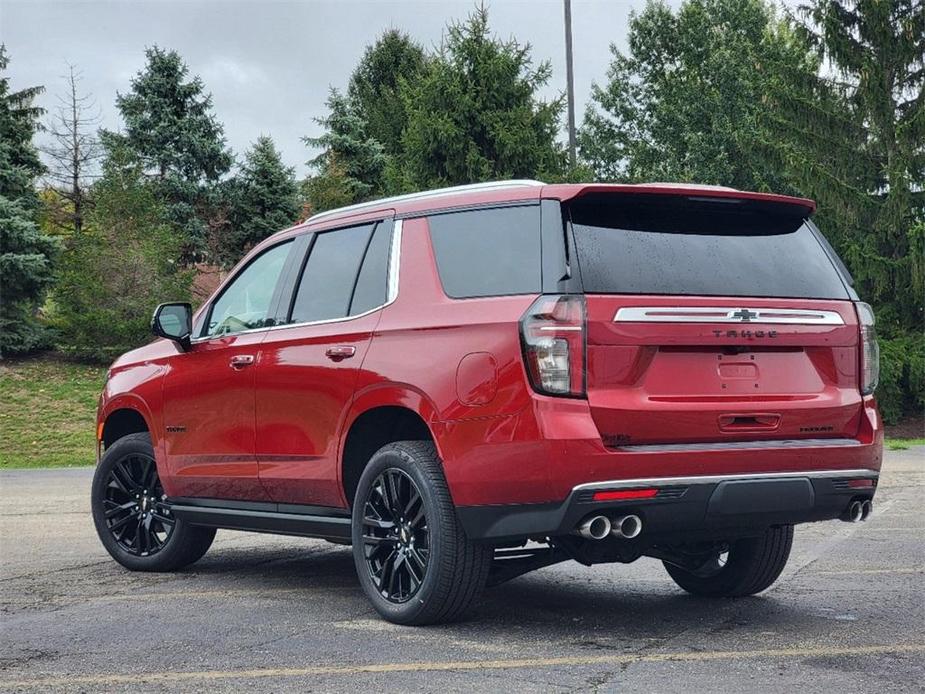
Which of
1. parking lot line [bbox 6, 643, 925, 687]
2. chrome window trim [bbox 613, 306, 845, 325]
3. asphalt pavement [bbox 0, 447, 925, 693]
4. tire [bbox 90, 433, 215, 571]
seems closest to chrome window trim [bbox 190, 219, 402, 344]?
chrome window trim [bbox 613, 306, 845, 325]

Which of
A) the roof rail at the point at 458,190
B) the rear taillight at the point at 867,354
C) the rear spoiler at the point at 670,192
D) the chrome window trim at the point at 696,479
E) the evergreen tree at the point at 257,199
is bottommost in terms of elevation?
the chrome window trim at the point at 696,479

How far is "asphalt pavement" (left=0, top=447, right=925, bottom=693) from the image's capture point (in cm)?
489

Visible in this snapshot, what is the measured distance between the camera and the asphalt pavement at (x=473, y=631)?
4891 mm

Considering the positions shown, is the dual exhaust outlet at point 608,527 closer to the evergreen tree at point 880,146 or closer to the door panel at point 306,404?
the door panel at point 306,404

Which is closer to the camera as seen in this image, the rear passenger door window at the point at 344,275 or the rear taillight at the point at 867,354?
the rear taillight at the point at 867,354

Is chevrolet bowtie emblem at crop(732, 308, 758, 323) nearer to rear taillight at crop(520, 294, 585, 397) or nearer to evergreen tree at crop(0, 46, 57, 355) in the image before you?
rear taillight at crop(520, 294, 585, 397)

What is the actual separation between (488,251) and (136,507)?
3478mm

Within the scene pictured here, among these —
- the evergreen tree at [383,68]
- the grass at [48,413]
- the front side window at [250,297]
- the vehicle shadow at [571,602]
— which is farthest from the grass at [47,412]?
the evergreen tree at [383,68]

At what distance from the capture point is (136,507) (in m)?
8.18

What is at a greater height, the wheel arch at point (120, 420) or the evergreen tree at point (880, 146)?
the evergreen tree at point (880, 146)

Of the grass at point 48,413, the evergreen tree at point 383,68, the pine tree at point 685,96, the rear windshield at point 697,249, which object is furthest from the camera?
the evergreen tree at point 383,68

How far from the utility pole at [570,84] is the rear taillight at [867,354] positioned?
20.6 metres

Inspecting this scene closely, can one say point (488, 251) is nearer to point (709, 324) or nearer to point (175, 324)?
point (709, 324)

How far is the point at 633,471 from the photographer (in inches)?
207
